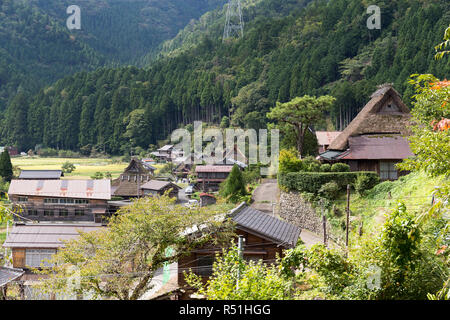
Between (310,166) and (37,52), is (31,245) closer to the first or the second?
(310,166)

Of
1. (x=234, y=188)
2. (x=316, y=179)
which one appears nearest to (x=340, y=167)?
(x=316, y=179)

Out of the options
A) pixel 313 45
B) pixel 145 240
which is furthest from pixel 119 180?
pixel 313 45

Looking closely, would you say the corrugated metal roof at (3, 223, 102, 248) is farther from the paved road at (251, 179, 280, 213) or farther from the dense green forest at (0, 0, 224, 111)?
the dense green forest at (0, 0, 224, 111)

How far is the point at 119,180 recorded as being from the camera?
129ft

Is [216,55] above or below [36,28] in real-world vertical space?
below

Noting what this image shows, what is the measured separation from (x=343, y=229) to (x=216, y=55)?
82898 mm

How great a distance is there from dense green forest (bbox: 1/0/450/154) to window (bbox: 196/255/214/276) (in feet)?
120

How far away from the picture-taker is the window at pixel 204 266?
33.8 feet

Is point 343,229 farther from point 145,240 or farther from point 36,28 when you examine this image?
point 36,28

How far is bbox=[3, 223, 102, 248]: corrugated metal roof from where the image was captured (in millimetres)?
19703

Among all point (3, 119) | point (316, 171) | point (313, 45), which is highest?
point (313, 45)

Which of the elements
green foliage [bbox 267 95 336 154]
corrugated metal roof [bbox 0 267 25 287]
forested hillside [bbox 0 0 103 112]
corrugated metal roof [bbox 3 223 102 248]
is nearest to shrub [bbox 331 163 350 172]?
green foliage [bbox 267 95 336 154]
